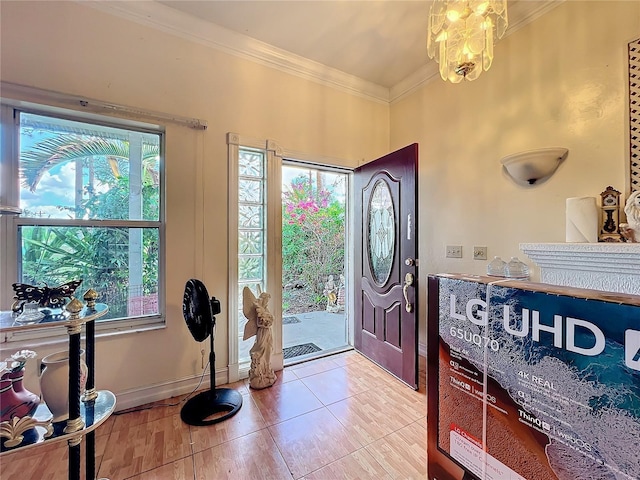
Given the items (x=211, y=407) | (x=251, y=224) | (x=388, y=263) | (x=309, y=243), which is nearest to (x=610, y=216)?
(x=388, y=263)

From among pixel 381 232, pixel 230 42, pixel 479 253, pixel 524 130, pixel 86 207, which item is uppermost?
pixel 230 42

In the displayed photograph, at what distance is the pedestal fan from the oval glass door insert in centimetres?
158

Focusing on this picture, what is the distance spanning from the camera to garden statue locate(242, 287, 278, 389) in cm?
223

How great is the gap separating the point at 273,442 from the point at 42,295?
4.83 ft

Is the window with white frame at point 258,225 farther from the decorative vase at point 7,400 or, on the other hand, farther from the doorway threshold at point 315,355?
the decorative vase at point 7,400

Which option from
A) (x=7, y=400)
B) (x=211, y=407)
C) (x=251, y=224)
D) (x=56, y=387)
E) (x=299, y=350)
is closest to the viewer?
(x=7, y=400)

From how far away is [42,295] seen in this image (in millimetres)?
1199

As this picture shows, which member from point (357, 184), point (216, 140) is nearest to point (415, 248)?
point (357, 184)

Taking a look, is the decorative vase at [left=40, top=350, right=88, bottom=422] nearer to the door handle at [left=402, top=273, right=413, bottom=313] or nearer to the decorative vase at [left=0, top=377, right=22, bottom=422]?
the decorative vase at [left=0, top=377, right=22, bottom=422]

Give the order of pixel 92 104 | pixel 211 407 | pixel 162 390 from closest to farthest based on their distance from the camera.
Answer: pixel 92 104 < pixel 211 407 < pixel 162 390

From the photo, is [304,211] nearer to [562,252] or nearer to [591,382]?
[562,252]

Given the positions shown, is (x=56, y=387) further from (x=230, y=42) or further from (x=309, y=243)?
(x=309, y=243)

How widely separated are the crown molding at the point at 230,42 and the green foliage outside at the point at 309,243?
7.36 feet

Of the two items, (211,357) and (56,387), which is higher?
(56,387)
